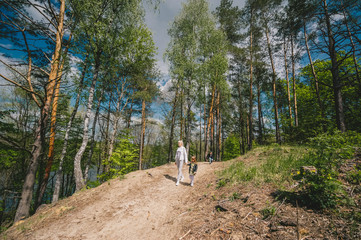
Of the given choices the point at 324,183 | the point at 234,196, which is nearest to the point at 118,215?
the point at 234,196

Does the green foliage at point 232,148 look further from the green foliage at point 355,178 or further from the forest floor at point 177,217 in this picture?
the green foliage at point 355,178

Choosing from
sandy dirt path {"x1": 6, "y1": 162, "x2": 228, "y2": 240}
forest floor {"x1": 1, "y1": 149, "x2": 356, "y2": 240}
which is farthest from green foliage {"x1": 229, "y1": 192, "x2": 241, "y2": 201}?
sandy dirt path {"x1": 6, "y1": 162, "x2": 228, "y2": 240}

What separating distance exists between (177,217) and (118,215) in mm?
2088

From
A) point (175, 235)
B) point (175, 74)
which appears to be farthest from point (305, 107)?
point (175, 235)

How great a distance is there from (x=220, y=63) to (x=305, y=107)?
1141cm

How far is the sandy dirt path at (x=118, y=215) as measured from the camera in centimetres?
358

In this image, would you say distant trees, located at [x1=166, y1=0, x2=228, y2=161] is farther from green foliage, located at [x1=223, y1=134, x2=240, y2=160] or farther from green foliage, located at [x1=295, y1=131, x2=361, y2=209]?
green foliage, located at [x1=223, y1=134, x2=240, y2=160]

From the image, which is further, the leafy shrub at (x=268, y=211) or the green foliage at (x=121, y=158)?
the green foliage at (x=121, y=158)

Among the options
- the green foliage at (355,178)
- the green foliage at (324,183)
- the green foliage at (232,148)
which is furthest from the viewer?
the green foliage at (232,148)

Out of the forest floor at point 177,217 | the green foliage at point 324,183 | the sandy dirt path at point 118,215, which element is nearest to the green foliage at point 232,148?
the sandy dirt path at point 118,215

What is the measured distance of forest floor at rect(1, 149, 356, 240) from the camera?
2.33 meters

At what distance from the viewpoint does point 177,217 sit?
3811 mm

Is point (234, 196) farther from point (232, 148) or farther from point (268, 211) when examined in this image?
point (232, 148)

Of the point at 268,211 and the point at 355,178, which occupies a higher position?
the point at 355,178
